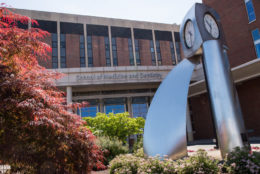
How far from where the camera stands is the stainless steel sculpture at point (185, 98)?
6.16m

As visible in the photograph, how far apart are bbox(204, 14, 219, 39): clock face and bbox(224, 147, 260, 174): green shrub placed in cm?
401

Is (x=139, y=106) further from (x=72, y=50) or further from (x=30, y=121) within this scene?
(x=30, y=121)

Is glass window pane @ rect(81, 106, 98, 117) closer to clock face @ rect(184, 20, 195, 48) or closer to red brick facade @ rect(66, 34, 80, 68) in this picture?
red brick facade @ rect(66, 34, 80, 68)

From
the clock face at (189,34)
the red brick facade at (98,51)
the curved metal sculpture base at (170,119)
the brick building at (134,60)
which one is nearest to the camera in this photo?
the curved metal sculpture base at (170,119)

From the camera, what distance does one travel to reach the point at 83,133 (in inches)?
232

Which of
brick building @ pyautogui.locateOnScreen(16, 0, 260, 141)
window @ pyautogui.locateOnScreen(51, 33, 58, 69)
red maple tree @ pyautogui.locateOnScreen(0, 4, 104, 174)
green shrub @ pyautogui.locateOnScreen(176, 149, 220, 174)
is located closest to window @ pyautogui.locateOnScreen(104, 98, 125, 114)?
brick building @ pyautogui.locateOnScreen(16, 0, 260, 141)

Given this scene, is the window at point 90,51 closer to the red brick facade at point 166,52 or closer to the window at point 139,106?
the window at point 139,106

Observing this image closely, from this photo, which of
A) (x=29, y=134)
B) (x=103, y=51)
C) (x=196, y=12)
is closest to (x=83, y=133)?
(x=29, y=134)

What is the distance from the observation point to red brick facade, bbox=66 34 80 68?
32938 millimetres

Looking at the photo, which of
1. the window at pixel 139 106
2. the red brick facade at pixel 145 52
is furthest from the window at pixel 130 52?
the window at pixel 139 106

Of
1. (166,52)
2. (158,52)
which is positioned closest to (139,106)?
(158,52)

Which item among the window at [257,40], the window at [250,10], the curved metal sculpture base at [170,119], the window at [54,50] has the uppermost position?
the window at [54,50]

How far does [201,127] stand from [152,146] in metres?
20.4

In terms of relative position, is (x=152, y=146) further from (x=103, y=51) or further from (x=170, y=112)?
(x=103, y=51)
